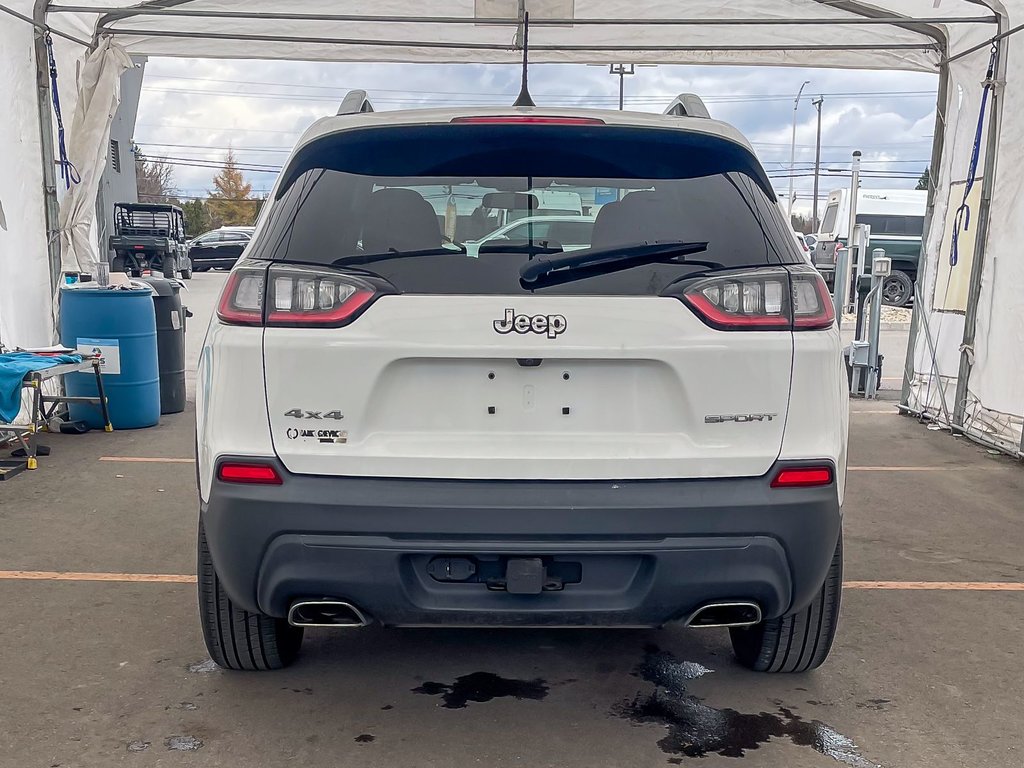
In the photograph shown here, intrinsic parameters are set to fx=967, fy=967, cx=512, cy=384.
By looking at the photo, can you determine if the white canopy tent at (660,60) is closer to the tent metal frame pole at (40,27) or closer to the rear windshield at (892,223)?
the tent metal frame pole at (40,27)

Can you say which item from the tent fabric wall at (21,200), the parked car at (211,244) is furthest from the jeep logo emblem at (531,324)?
the parked car at (211,244)

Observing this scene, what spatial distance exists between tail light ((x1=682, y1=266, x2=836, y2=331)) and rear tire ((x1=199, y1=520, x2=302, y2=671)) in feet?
5.40

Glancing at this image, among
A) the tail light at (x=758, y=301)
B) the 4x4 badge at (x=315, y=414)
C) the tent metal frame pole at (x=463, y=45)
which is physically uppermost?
the tent metal frame pole at (x=463, y=45)

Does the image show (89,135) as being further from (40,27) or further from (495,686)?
(495,686)

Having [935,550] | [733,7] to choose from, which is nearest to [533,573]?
[935,550]

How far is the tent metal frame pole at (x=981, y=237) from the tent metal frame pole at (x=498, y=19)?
0.52 m

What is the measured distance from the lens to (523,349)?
254cm

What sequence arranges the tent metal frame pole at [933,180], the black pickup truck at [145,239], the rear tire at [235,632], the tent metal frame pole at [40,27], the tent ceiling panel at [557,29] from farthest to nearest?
the black pickup truck at [145,239] < the tent metal frame pole at [933,180] < the tent ceiling panel at [557,29] < the tent metal frame pole at [40,27] < the rear tire at [235,632]

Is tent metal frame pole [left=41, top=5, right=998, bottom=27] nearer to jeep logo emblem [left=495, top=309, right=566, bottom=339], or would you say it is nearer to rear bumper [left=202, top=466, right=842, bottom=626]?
jeep logo emblem [left=495, top=309, right=566, bottom=339]

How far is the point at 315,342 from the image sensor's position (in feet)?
8.34

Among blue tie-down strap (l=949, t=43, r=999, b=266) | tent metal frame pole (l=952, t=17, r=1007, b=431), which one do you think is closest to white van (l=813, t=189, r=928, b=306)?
blue tie-down strap (l=949, t=43, r=999, b=266)

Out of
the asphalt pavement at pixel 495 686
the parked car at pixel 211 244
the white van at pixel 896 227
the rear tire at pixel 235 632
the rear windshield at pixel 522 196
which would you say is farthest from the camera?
the parked car at pixel 211 244

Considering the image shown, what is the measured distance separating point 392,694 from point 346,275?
1.49 m

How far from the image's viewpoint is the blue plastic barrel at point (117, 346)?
7695 mm
